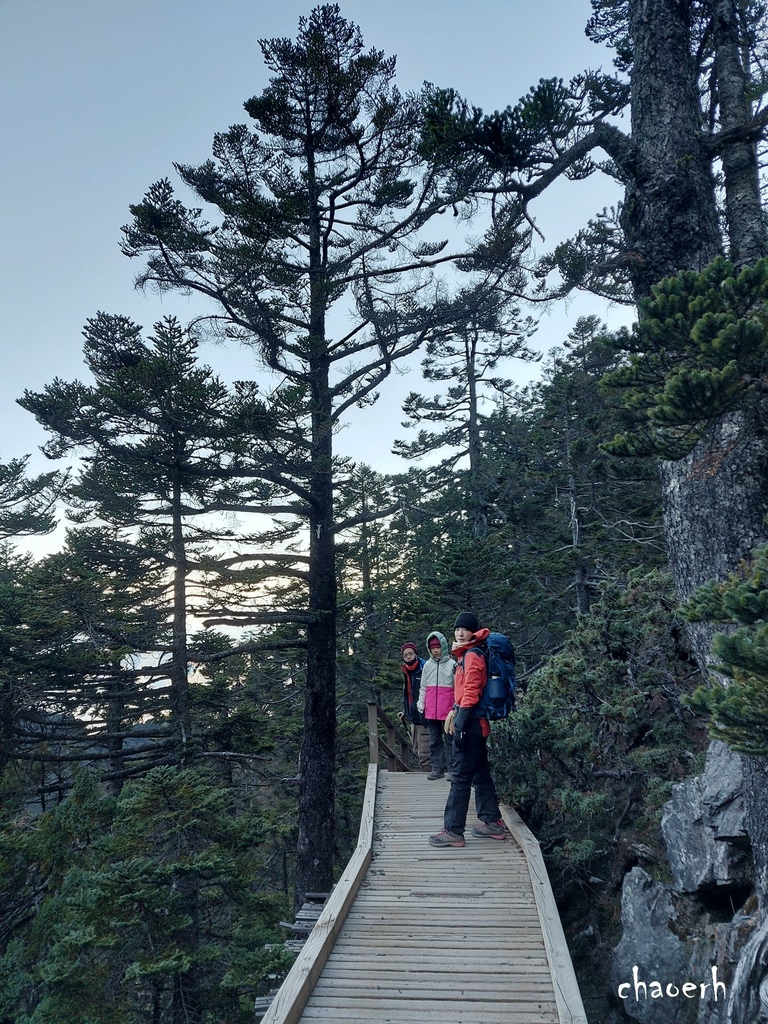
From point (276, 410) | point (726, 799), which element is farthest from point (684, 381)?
point (276, 410)

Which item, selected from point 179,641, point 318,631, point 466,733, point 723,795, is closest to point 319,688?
point 318,631

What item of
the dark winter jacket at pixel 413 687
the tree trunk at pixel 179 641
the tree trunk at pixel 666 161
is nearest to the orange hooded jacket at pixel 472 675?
the tree trunk at pixel 666 161

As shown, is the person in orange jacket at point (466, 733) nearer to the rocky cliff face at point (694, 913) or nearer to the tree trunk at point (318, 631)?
the rocky cliff face at point (694, 913)

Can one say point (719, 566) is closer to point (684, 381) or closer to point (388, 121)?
point (684, 381)

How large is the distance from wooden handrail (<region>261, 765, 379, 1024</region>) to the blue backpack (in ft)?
6.14

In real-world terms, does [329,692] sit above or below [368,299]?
below

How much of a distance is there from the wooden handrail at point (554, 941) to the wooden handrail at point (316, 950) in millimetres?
1538

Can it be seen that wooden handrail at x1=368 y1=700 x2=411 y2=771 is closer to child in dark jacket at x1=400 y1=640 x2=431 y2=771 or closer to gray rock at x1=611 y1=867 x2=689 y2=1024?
child in dark jacket at x1=400 y1=640 x2=431 y2=771

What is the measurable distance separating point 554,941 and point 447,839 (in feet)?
7.11

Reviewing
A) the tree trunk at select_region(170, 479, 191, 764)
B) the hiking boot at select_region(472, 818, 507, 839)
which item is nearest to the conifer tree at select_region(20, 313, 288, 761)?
the tree trunk at select_region(170, 479, 191, 764)

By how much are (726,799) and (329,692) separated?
7.71 metres

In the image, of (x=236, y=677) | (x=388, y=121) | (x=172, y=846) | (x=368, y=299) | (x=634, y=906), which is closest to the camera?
(x=634, y=906)

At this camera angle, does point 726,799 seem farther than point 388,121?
No

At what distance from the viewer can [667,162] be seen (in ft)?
16.7
